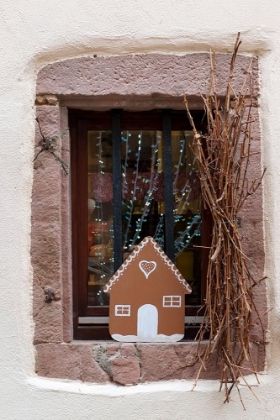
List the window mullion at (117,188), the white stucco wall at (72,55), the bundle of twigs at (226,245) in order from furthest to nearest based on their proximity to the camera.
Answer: the window mullion at (117,188)
the white stucco wall at (72,55)
the bundle of twigs at (226,245)

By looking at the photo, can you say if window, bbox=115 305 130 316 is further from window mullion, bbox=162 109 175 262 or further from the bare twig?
the bare twig

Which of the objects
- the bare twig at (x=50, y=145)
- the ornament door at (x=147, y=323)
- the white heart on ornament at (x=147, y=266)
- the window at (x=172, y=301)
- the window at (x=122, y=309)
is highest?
the bare twig at (x=50, y=145)

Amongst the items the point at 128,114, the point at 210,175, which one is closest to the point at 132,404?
the point at 210,175

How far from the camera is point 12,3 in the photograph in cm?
254

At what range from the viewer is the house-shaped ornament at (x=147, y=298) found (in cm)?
256

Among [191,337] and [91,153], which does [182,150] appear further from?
[191,337]

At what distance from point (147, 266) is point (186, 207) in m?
0.39

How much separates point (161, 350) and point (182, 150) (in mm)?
1012

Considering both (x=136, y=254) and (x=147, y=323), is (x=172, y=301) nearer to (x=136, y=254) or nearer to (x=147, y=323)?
(x=147, y=323)

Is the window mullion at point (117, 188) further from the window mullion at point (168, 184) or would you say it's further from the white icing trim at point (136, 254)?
the window mullion at point (168, 184)

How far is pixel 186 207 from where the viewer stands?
2732 mm

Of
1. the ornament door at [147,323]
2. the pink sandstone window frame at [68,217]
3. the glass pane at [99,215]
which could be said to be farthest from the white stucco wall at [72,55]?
the glass pane at [99,215]

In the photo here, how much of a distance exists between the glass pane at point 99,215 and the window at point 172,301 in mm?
321

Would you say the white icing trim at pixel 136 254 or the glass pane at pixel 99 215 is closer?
the white icing trim at pixel 136 254
